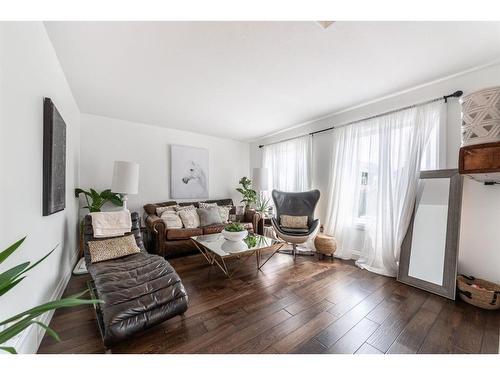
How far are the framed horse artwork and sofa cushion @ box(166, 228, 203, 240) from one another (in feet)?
3.91

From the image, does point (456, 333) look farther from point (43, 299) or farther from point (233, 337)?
point (43, 299)

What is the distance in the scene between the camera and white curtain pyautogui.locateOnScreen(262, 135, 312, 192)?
3789 mm

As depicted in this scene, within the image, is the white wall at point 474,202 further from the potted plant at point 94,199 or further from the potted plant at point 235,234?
the potted plant at point 94,199

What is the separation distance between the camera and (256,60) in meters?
1.93

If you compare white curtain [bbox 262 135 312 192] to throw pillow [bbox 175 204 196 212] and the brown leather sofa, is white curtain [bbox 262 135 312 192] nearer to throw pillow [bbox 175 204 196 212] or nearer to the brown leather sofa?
the brown leather sofa

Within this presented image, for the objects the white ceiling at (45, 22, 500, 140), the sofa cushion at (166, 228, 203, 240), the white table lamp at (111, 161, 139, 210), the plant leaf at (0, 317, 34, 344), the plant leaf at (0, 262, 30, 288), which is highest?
the white ceiling at (45, 22, 500, 140)

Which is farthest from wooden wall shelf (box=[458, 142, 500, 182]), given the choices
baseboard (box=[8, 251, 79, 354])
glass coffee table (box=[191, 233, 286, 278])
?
baseboard (box=[8, 251, 79, 354])

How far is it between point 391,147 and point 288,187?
1.93 metres

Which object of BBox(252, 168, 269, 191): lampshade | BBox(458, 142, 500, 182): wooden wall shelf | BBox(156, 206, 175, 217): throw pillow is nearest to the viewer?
BBox(458, 142, 500, 182): wooden wall shelf

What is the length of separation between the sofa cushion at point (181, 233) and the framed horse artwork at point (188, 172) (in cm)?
119

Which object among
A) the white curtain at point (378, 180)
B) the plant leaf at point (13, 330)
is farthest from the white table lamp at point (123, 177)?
the white curtain at point (378, 180)

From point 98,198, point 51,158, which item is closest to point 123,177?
point 98,198
